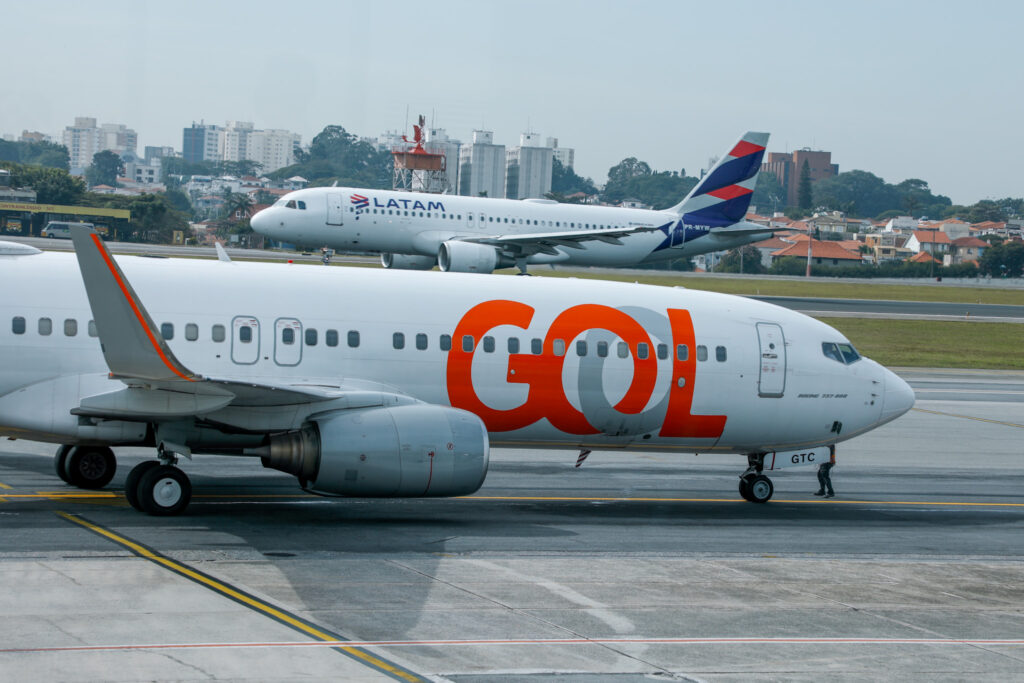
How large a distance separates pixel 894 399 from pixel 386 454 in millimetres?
10205

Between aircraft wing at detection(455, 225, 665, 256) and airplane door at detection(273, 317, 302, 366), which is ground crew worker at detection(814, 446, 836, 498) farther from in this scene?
aircraft wing at detection(455, 225, 665, 256)

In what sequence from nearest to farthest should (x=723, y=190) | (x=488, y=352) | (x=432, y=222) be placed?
(x=488, y=352)
(x=432, y=222)
(x=723, y=190)

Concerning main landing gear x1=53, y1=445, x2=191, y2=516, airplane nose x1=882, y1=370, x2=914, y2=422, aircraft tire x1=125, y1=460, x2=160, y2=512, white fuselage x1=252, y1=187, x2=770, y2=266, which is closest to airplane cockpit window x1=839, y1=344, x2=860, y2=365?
airplane nose x1=882, y1=370, x2=914, y2=422

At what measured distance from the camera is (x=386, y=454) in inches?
654

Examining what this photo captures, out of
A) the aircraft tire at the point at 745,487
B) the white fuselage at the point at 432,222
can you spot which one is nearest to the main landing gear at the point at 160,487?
the aircraft tire at the point at 745,487

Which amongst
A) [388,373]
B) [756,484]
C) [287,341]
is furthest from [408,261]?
[287,341]

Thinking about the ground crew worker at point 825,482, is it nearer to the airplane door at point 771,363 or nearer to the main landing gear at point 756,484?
the main landing gear at point 756,484

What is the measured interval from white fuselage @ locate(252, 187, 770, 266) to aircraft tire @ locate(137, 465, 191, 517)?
30.7 m

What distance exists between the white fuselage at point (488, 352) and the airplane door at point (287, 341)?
0.8 inches

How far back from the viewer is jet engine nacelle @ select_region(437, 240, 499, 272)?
4778 cm

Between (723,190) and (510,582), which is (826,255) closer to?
(723,190)

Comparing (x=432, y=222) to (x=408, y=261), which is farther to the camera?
(x=408, y=261)

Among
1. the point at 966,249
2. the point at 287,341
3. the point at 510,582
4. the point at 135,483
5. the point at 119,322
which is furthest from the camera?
the point at 966,249

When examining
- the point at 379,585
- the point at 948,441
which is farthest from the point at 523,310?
the point at 948,441
